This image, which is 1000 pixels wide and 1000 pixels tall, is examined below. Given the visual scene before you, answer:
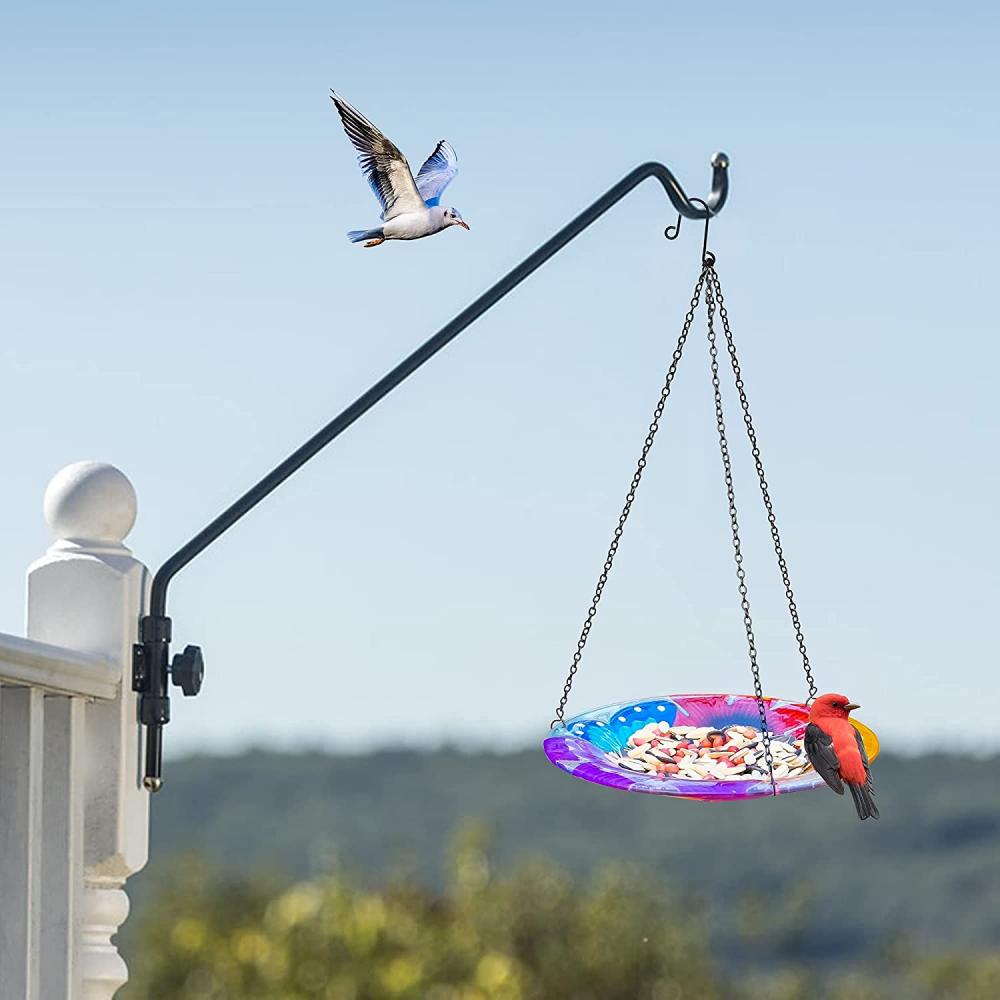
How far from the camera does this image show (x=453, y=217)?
2.73 metres

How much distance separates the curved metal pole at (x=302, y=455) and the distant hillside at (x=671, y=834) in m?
11.5

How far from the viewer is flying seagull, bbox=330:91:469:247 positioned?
2.66 metres

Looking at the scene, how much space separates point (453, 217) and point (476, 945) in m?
10.5

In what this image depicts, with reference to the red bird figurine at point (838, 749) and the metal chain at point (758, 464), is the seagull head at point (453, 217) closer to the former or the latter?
the metal chain at point (758, 464)

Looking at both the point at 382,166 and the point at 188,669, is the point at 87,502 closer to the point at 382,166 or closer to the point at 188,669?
the point at 188,669

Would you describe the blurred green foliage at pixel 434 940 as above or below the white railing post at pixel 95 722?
above

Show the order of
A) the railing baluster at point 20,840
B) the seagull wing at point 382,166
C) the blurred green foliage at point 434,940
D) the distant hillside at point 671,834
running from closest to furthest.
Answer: the railing baluster at point 20,840 < the seagull wing at point 382,166 < the blurred green foliage at point 434,940 < the distant hillside at point 671,834

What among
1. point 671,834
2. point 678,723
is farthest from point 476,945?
point 678,723

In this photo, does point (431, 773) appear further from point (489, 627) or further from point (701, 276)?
point (701, 276)

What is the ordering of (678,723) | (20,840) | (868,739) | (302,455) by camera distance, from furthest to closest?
1. (678,723)
2. (868,739)
3. (302,455)
4. (20,840)

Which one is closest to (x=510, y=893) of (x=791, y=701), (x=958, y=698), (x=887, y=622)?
(x=887, y=622)

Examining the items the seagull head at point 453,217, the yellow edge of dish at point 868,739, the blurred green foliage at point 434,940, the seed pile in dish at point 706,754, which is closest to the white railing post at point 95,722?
the seagull head at point 453,217

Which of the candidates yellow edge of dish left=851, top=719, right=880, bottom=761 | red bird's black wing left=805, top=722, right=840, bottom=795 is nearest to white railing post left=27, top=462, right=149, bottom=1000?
red bird's black wing left=805, top=722, right=840, bottom=795

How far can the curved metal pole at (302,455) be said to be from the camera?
2.35 metres
